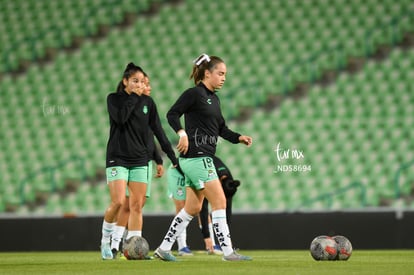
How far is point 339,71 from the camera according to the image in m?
17.9

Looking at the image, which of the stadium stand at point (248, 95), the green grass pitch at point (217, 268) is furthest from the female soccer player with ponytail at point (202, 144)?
the stadium stand at point (248, 95)

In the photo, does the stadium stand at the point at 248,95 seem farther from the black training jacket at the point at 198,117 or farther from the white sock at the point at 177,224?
the black training jacket at the point at 198,117

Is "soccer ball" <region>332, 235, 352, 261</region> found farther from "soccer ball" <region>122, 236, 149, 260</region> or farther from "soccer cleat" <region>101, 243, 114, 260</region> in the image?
"soccer cleat" <region>101, 243, 114, 260</region>

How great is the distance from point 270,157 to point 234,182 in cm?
514

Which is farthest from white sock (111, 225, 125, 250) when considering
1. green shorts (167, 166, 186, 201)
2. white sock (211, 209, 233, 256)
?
white sock (211, 209, 233, 256)

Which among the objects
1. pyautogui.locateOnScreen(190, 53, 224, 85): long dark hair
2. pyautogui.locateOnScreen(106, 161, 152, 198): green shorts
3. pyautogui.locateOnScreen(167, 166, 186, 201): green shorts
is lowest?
pyautogui.locateOnScreen(167, 166, 186, 201): green shorts

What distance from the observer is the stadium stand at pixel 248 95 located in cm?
1592

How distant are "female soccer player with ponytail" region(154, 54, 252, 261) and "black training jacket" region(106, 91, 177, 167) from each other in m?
0.85

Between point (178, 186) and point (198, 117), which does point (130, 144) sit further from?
point (178, 186)

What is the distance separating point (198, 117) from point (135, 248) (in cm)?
167

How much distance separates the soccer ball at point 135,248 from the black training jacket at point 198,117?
4.32ft

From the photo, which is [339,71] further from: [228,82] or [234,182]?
[234,182]

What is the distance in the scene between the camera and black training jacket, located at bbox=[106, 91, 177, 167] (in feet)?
31.3

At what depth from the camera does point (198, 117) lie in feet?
29.2
